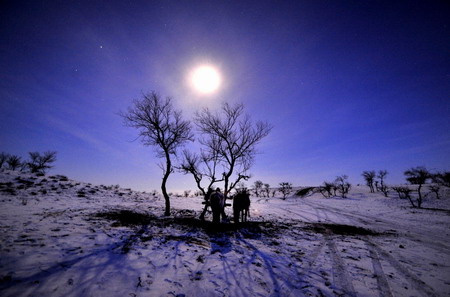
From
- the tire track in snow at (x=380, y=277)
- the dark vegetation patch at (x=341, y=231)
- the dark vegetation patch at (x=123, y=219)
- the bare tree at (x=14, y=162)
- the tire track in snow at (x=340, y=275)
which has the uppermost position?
the bare tree at (x=14, y=162)

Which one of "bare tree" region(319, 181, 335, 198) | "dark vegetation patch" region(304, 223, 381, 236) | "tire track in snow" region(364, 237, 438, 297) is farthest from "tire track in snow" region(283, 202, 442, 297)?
"bare tree" region(319, 181, 335, 198)

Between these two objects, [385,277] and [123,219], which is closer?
[385,277]

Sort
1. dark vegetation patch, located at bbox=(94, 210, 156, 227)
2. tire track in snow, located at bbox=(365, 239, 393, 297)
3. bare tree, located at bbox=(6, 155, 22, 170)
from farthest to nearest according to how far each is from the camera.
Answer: bare tree, located at bbox=(6, 155, 22, 170), dark vegetation patch, located at bbox=(94, 210, 156, 227), tire track in snow, located at bbox=(365, 239, 393, 297)

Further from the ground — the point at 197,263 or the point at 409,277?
the point at 197,263

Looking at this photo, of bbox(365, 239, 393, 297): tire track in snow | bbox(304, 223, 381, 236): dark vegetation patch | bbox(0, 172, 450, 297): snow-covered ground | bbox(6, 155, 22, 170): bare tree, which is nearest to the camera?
bbox(0, 172, 450, 297): snow-covered ground

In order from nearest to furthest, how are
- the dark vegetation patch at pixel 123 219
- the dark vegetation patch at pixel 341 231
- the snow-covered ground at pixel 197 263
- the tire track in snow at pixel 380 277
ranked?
the snow-covered ground at pixel 197 263 → the tire track in snow at pixel 380 277 → the dark vegetation patch at pixel 123 219 → the dark vegetation patch at pixel 341 231

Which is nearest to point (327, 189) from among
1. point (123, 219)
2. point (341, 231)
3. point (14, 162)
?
point (341, 231)

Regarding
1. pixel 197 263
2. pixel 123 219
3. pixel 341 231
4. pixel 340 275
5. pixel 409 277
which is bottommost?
pixel 341 231

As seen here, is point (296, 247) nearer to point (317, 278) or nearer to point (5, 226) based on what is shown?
point (317, 278)

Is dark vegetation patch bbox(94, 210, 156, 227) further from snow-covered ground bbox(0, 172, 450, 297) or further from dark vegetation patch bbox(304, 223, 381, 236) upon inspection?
dark vegetation patch bbox(304, 223, 381, 236)

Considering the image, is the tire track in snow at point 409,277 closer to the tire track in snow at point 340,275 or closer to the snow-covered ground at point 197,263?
the snow-covered ground at point 197,263

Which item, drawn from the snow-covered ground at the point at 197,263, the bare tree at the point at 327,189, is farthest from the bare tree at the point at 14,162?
the bare tree at the point at 327,189

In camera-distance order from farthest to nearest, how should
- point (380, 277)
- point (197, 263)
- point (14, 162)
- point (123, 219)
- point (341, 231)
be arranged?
point (14, 162) → point (341, 231) → point (123, 219) → point (197, 263) → point (380, 277)

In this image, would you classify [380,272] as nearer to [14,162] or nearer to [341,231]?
[341,231]
